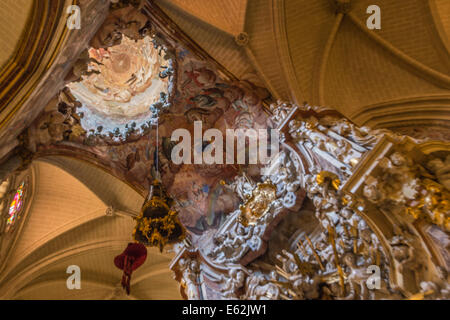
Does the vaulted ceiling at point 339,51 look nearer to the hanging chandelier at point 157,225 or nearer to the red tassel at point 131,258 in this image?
the hanging chandelier at point 157,225

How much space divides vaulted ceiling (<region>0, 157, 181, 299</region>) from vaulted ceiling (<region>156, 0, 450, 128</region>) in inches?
217

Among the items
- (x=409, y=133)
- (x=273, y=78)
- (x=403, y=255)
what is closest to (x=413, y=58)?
(x=409, y=133)

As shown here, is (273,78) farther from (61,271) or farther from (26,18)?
(61,271)

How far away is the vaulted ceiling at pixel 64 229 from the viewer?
1076 centimetres

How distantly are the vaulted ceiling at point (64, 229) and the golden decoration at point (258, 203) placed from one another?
4.78 metres

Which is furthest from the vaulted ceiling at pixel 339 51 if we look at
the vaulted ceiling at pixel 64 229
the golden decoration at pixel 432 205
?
the vaulted ceiling at pixel 64 229

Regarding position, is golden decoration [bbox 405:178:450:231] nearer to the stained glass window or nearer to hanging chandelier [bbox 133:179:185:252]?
hanging chandelier [bbox 133:179:185:252]

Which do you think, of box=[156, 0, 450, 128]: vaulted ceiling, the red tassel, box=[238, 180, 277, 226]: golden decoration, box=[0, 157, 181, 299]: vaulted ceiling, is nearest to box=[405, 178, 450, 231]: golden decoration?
box=[238, 180, 277, 226]: golden decoration

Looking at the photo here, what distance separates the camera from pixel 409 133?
7.94m

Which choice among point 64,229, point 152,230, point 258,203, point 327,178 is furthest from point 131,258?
point 64,229

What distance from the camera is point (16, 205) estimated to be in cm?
1055

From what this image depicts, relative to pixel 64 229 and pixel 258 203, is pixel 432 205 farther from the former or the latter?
pixel 64 229

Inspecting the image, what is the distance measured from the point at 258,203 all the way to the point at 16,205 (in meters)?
7.69
